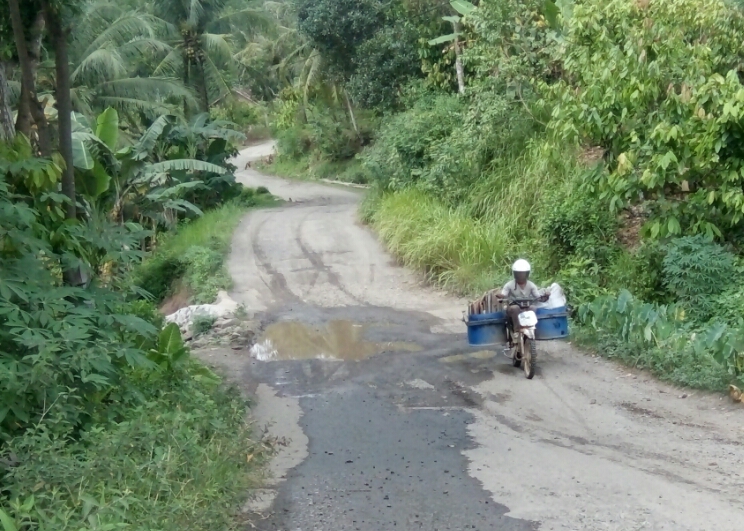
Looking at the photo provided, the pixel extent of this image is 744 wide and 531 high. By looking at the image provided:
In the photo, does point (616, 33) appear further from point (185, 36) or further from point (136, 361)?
→ point (185, 36)

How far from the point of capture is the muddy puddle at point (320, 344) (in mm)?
11461

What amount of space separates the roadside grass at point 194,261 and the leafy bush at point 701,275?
7388mm

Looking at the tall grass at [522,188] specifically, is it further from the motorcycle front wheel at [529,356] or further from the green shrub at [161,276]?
the green shrub at [161,276]

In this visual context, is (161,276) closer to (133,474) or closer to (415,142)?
(415,142)

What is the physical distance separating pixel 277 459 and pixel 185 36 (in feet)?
87.2

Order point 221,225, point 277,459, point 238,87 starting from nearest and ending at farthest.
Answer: point 277,459
point 221,225
point 238,87

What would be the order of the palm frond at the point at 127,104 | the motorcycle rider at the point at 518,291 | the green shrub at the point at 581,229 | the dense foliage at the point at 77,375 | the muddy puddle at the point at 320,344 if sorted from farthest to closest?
the palm frond at the point at 127,104 < the green shrub at the point at 581,229 < the muddy puddle at the point at 320,344 < the motorcycle rider at the point at 518,291 < the dense foliage at the point at 77,375

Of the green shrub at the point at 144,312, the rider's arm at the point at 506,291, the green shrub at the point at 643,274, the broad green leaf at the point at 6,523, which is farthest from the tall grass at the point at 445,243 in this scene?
the broad green leaf at the point at 6,523

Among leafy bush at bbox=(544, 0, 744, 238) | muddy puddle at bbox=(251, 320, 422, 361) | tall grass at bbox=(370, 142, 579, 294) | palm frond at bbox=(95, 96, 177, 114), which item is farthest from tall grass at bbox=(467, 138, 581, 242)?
palm frond at bbox=(95, 96, 177, 114)

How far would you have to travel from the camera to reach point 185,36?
31.3 meters

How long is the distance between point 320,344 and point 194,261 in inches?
234

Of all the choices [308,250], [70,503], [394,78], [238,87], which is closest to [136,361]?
[70,503]

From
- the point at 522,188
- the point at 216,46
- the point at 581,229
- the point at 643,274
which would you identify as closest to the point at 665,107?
the point at 643,274

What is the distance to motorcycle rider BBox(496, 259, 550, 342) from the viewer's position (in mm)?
10038
